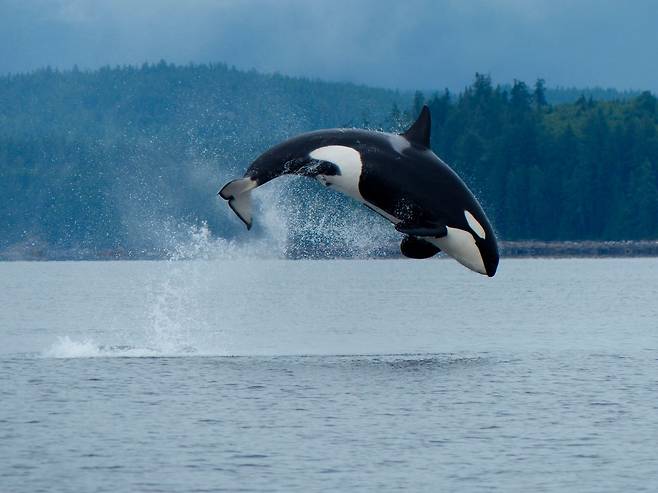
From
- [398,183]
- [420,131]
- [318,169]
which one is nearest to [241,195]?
[318,169]

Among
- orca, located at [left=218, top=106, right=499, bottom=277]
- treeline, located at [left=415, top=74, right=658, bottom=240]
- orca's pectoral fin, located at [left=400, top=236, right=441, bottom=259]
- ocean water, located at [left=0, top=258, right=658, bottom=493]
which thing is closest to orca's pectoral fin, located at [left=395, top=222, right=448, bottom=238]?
orca, located at [left=218, top=106, right=499, bottom=277]

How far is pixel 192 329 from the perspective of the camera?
5228cm

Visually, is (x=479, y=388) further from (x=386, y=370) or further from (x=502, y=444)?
(x=502, y=444)

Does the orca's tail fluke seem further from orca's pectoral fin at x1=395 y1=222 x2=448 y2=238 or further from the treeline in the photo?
the treeline

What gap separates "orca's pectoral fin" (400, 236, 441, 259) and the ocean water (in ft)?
10.9

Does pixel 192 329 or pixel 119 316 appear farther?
pixel 119 316

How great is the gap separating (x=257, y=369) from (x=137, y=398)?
571 centimetres

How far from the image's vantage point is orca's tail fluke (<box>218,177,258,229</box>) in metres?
22.4

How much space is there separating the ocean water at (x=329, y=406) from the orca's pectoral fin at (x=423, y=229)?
3.67 m

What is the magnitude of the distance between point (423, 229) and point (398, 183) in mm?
924

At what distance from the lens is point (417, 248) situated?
23453mm

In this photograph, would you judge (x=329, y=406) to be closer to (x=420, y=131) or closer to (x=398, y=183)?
(x=398, y=183)

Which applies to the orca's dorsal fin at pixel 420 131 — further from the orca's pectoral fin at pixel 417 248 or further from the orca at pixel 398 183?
the orca's pectoral fin at pixel 417 248

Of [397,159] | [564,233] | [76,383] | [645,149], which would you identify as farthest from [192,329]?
[645,149]
